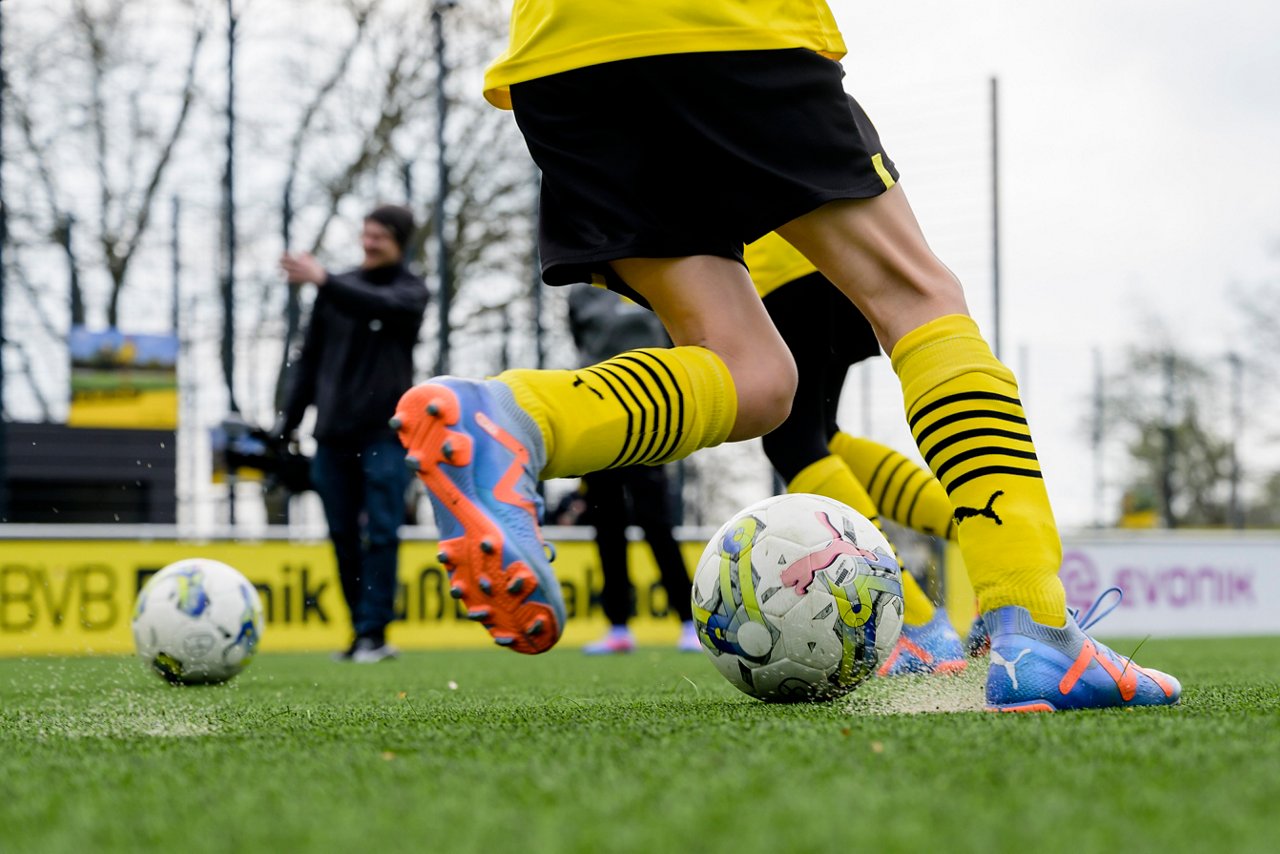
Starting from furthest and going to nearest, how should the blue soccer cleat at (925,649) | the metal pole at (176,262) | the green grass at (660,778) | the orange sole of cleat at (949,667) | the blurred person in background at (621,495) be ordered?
the metal pole at (176,262) → the blurred person in background at (621,495) → the blue soccer cleat at (925,649) → the orange sole of cleat at (949,667) → the green grass at (660,778)

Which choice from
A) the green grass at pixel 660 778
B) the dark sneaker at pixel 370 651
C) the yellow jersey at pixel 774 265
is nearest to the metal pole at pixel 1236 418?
the dark sneaker at pixel 370 651

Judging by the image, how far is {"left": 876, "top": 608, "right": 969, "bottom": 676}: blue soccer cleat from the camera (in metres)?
3.37


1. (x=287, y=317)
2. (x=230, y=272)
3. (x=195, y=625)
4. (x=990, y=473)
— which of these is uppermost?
(x=230, y=272)

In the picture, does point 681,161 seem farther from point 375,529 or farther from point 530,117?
point 375,529

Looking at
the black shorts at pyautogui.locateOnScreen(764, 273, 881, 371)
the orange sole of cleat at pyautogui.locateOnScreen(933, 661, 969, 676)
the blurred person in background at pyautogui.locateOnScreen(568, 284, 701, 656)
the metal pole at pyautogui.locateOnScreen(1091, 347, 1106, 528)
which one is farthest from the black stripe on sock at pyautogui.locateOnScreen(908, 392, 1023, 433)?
the metal pole at pyautogui.locateOnScreen(1091, 347, 1106, 528)

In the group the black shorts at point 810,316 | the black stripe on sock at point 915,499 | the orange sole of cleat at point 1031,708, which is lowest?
the orange sole of cleat at point 1031,708

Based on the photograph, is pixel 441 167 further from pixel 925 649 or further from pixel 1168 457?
pixel 925 649

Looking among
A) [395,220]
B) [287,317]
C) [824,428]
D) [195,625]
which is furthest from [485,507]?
[287,317]

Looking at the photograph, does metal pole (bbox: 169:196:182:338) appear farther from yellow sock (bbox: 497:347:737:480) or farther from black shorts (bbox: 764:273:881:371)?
yellow sock (bbox: 497:347:737:480)

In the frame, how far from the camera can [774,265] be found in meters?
3.71

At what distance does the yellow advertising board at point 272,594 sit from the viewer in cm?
809

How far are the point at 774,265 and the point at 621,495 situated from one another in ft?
9.24

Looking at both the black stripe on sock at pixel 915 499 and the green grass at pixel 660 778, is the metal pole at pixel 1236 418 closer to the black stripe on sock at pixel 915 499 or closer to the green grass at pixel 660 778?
the black stripe on sock at pixel 915 499

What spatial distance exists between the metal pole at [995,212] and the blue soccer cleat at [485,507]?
9177 millimetres
